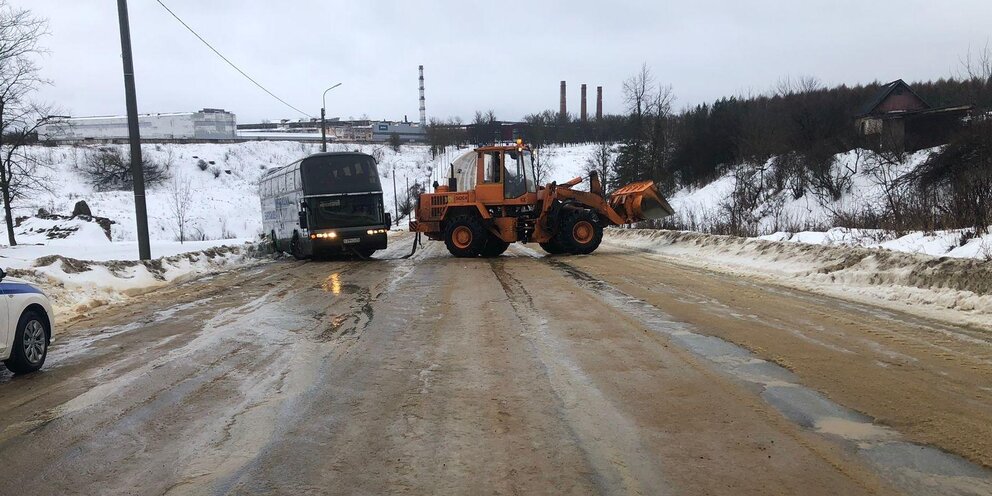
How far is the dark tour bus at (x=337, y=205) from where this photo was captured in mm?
19719

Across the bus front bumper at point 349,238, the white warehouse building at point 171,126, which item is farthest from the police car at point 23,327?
the white warehouse building at point 171,126

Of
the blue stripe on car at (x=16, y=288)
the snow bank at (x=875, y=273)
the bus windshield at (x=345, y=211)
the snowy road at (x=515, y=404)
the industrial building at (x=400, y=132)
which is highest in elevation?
the industrial building at (x=400, y=132)

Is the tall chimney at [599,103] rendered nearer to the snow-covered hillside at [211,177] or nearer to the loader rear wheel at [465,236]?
the snow-covered hillside at [211,177]

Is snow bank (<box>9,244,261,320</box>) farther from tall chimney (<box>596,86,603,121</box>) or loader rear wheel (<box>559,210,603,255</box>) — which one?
tall chimney (<box>596,86,603,121</box>)

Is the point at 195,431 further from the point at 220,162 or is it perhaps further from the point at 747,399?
the point at 220,162

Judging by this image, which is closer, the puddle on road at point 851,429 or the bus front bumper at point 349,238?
the puddle on road at point 851,429

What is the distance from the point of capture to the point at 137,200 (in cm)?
1515

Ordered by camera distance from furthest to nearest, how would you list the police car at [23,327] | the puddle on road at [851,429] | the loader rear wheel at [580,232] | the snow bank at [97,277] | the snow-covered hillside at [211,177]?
1. the snow-covered hillside at [211,177]
2. the loader rear wheel at [580,232]
3. the snow bank at [97,277]
4. the police car at [23,327]
5. the puddle on road at [851,429]

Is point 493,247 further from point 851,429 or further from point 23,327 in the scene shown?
→ point 851,429

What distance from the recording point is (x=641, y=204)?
1883 cm

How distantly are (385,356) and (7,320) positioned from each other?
3704mm

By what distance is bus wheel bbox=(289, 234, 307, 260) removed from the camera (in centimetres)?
2083

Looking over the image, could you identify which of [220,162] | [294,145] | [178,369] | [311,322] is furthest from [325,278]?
[294,145]

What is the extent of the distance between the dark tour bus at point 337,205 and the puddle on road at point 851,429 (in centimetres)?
1424
